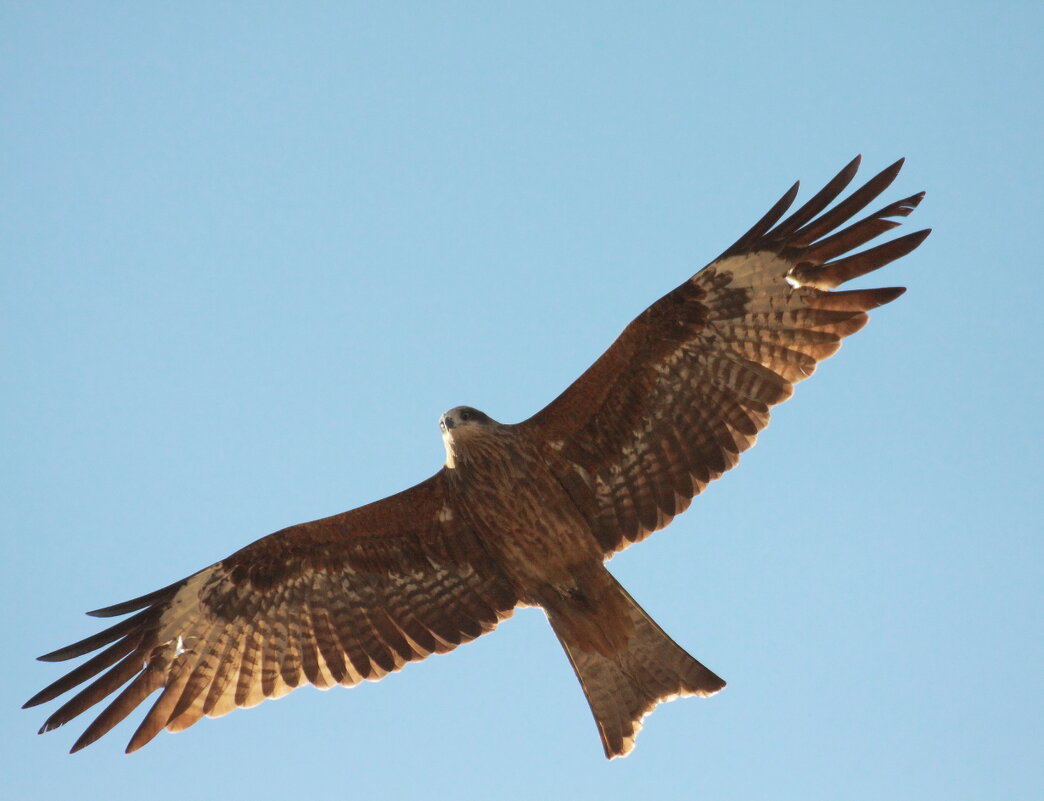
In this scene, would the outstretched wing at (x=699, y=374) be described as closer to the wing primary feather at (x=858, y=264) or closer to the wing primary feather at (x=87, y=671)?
the wing primary feather at (x=858, y=264)

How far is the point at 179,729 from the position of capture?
30.5 feet

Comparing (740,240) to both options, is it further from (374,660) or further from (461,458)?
(374,660)

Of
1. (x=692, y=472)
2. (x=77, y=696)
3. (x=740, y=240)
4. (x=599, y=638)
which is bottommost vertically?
(x=599, y=638)

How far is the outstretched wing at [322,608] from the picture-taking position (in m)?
9.41

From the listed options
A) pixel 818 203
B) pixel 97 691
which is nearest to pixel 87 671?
pixel 97 691

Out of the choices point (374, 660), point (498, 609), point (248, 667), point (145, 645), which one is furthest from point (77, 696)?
point (498, 609)

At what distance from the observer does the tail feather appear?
28.9 ft

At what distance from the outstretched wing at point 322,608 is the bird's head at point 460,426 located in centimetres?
26

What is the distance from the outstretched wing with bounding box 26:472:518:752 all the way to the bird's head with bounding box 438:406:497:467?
261 millimetres

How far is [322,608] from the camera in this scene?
9.66m

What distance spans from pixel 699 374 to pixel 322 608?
3.53 m

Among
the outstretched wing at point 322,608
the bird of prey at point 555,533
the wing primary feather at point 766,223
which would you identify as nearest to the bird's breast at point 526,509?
the bird of prey at point 555,533

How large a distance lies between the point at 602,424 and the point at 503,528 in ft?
3.65

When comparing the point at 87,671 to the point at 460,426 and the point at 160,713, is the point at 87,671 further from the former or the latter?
the point at 460,426
